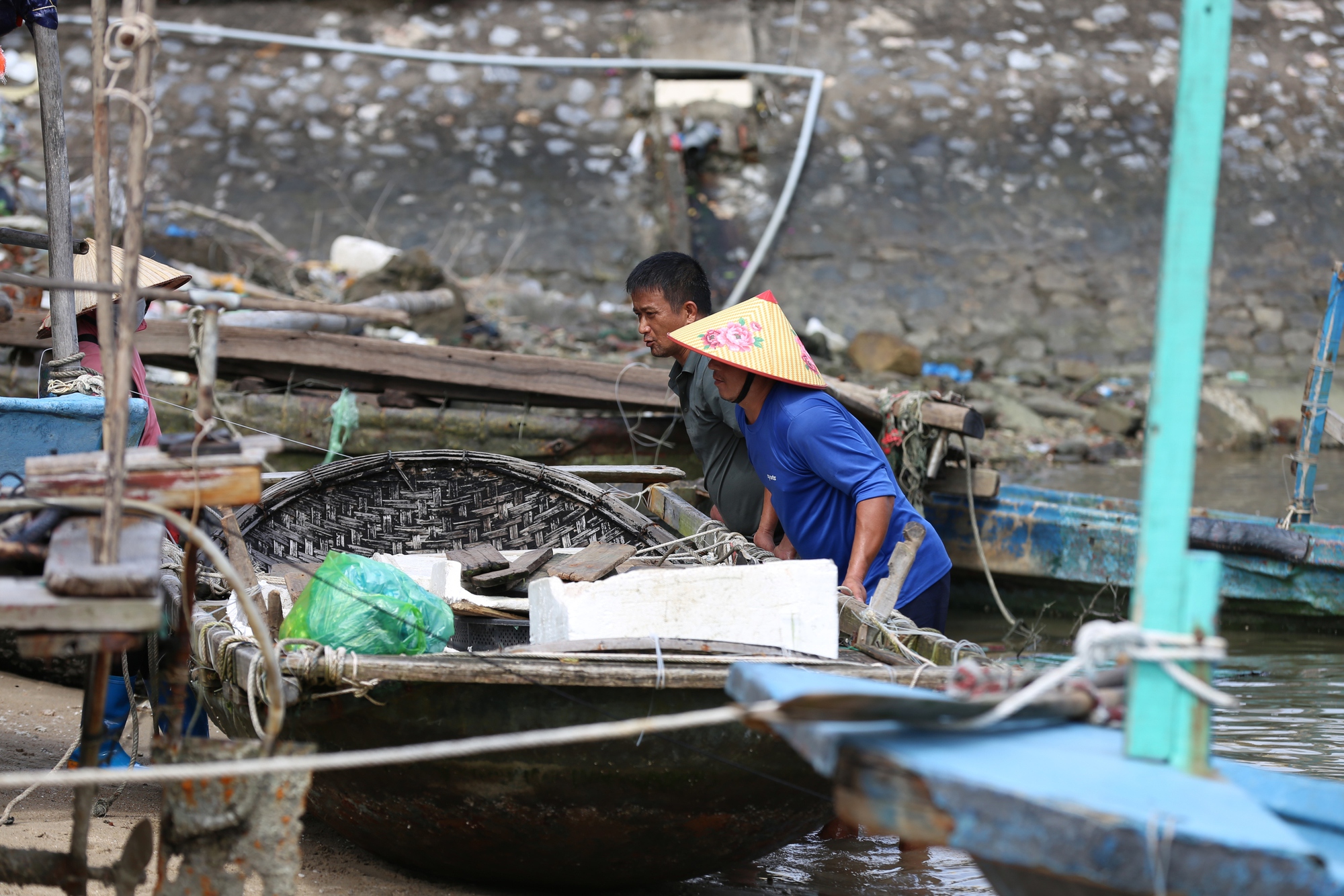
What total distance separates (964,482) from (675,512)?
2.03 m

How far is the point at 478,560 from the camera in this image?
3.96m

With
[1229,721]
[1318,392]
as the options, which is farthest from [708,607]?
[1318,392]

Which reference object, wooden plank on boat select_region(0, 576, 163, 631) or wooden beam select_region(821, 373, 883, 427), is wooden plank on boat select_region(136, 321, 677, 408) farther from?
wooden plank on boat select_region(0, 576, 163, 631)

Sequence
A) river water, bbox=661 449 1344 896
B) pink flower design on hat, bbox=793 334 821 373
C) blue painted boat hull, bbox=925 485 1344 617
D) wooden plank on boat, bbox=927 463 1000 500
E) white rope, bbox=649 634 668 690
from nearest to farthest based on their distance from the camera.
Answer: white rope, bbox=649 634 668 690 < river water, bbox=661 449 1344 896 < pink flower design on hat, bbox=793 334 821 373 < blue painted boat hull, bbox=925 485 1344 617 < wooden plank on boat, bbox=927 463 1000 500

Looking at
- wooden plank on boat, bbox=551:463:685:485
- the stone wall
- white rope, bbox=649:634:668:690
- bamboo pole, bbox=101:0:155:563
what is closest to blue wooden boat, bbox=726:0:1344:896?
white rope, bbox=649:634:668:690

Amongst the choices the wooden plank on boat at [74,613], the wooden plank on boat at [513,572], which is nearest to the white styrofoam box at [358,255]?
the wooden plank on boat at [513,572]

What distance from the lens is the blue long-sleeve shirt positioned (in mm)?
3586

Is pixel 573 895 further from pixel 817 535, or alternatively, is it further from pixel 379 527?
pixel 379 527

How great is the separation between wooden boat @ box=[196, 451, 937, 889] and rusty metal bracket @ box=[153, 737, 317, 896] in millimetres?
393

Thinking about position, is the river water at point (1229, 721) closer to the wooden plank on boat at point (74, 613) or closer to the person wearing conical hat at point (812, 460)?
the person wearing conical hat at point (812, 460)

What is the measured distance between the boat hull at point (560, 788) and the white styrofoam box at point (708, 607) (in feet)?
1.29

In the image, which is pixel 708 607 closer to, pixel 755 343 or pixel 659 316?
pixel 755 343

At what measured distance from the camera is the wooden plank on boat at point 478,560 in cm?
393

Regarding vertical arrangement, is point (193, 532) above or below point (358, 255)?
below
